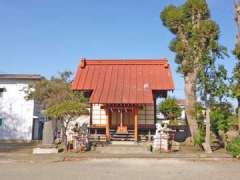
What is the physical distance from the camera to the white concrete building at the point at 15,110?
27.2m

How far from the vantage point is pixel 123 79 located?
2128cm

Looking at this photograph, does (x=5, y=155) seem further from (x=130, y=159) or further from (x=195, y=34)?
(x=195, y=34)

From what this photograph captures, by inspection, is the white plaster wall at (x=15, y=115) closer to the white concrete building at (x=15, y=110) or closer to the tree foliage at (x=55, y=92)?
the white concrete building at (x=15, y=110)

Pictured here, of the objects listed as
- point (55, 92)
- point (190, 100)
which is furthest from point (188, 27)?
point (55, 92)

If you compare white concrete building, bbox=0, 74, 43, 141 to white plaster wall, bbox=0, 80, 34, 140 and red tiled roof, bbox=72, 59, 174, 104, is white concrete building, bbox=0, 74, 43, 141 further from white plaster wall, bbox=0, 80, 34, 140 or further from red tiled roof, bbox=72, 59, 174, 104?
red tiled roof, bbox=72, 59, 174, 104

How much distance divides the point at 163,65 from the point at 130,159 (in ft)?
35.1

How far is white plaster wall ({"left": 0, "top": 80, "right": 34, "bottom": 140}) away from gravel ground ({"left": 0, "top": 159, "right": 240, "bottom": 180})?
15452mm

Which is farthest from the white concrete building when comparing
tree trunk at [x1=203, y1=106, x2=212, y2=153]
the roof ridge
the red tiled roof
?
tree trunk at [x1=203, y1=106, x2=212, y2=153]

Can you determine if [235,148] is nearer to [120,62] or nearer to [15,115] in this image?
[120,62]

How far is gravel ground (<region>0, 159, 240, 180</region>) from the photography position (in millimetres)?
9133

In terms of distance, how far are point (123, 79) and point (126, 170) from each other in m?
11.5


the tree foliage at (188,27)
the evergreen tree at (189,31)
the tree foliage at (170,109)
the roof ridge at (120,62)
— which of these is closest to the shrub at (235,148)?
the evergreen tree at (189,31)

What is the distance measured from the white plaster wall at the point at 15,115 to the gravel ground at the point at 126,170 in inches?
608

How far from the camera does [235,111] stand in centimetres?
1689
